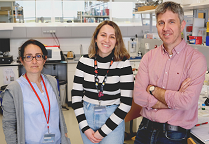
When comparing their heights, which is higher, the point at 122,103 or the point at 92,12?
the point at 92,12

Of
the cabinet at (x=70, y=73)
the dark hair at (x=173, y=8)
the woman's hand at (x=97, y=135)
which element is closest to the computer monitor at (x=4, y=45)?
the cabinet at (x=70, y=73)

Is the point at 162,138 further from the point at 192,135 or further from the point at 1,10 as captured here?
the point at 1,10

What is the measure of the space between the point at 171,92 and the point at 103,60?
56 cm

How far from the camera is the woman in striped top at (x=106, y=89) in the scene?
1.62 m

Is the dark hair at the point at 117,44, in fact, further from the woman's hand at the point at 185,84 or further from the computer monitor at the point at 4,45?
the computer monitor at the point at 4,45

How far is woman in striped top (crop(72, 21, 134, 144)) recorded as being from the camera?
5.31 ft

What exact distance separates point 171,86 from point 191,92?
154mm

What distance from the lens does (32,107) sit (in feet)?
5.06

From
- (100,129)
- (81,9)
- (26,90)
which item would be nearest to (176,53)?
(100,129)

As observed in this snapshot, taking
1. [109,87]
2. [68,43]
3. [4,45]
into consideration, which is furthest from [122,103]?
[4,45]

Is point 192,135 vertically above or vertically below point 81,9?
below

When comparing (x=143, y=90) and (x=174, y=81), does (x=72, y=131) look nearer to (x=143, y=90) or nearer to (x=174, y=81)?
(x=143, y=90)

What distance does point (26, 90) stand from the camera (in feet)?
5.13

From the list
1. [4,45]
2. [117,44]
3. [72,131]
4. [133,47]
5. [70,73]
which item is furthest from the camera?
[4,45]
